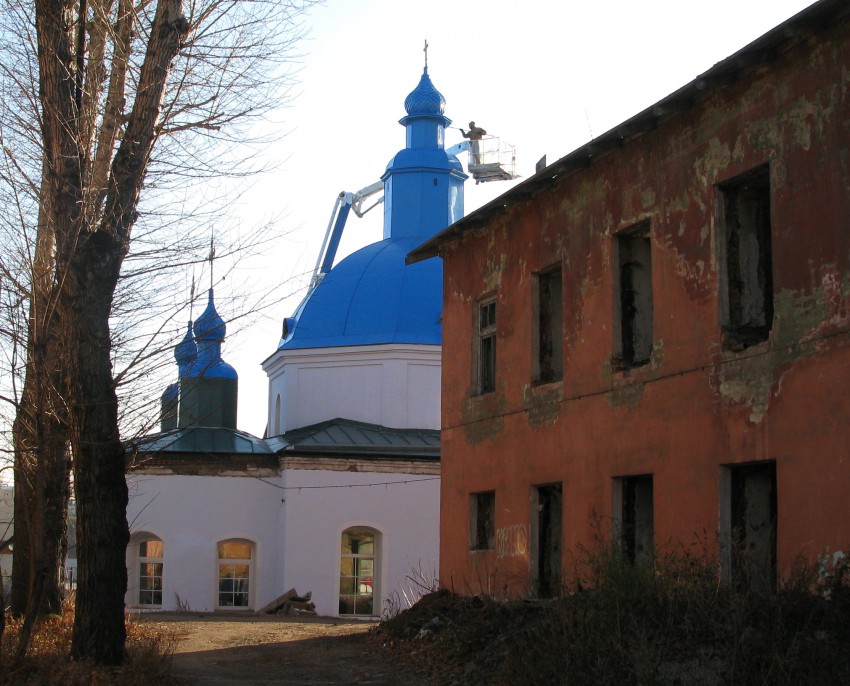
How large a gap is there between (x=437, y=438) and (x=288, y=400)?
457 cm

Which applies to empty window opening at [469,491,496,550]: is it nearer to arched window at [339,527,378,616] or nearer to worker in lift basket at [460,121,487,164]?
arched window at [339,527,378,616]

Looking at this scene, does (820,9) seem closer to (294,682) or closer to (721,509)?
(721,509)

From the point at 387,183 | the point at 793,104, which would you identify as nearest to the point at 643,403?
the point at 793,104

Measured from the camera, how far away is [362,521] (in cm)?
3102

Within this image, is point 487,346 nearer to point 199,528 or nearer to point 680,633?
point 680,633

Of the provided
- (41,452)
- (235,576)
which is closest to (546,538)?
(41,452)

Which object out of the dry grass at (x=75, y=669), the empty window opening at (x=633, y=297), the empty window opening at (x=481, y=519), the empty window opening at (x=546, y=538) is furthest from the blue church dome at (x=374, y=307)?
the dry grass at (x=75, y=669)

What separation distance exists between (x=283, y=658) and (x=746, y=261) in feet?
23.1

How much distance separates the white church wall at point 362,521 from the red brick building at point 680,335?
13.2 meters

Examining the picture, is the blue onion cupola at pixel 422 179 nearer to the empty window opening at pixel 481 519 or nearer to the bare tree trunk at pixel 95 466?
the empty window opening at pixel 481 519

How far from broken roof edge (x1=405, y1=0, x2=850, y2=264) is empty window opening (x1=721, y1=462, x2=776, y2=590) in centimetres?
371


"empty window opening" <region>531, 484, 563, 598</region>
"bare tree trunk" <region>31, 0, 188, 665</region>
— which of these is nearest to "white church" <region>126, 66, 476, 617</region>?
"empty window opening" <region>531, 484, 563, 598</region>

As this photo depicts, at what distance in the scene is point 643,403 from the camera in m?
13.4

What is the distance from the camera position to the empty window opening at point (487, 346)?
17609 millimetres
